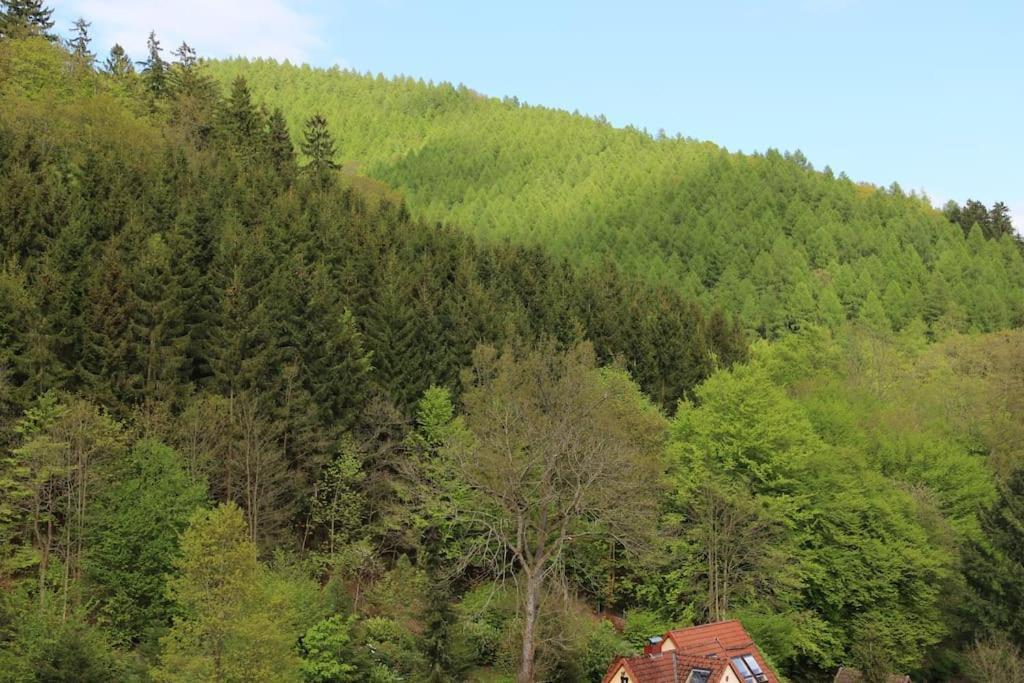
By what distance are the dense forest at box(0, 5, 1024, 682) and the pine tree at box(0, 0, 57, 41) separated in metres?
10.4

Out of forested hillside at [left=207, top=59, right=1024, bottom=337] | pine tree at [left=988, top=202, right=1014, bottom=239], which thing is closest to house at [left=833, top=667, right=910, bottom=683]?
forested hillside at [left=207, top=59, right=1024, bottom=337]

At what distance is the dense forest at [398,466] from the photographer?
36.0 meters

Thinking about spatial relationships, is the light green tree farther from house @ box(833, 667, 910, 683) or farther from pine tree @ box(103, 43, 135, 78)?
pine tree @ box(103, 43, 135, 78)

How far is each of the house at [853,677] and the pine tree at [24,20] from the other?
79.2 m

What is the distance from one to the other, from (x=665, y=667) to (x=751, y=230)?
375 ft

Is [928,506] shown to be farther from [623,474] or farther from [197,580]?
[197,580]

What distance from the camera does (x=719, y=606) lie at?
157 feet

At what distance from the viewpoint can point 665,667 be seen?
39000 mm

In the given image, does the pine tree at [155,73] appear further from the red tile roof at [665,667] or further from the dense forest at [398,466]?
the red tile roof at [665,667]

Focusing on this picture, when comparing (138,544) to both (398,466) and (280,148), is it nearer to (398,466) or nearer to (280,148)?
(398,466)

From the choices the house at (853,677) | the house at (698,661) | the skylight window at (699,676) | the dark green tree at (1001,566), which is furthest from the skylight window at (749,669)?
the dark green tree at (1001,566)

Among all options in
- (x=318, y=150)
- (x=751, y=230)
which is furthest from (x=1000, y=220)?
(x=318, y=150)

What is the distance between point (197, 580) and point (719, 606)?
26.3 metres

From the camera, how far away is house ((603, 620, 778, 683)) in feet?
127
